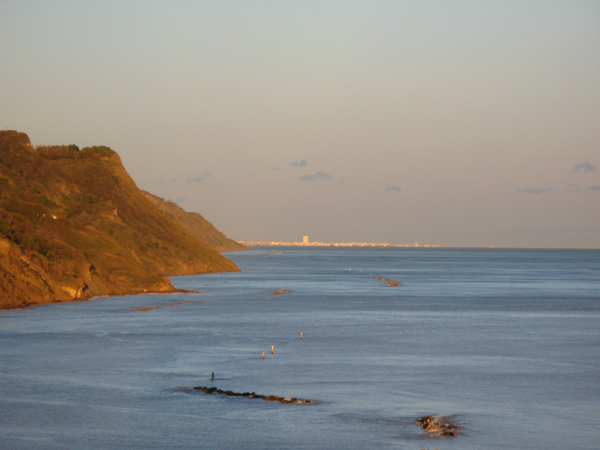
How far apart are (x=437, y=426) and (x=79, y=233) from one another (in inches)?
3099

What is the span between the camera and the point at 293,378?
3909cm

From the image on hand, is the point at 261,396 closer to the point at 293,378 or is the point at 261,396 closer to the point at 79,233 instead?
the point at 293,378

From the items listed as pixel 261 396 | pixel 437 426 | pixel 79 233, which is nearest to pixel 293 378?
pixel 261 396

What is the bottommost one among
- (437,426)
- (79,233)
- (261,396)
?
(261,396)

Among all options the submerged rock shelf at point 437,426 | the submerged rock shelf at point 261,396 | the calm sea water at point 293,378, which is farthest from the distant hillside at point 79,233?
the submerged rock shelf at point 437,426

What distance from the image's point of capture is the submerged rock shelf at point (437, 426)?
28.3 m

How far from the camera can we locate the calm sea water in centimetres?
2808

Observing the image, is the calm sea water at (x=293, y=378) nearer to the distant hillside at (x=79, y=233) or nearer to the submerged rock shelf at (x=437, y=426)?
the submerged rock shelf at (x=437, y=426)

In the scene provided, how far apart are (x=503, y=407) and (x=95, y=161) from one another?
5075 inches

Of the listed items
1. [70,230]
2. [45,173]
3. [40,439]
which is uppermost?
[45,173]

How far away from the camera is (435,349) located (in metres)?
51.3

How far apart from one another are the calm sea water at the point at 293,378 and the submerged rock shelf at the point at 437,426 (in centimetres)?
48

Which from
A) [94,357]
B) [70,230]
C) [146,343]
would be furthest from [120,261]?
[94,357]

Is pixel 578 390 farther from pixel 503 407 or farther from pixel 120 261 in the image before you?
pixel 120 261
